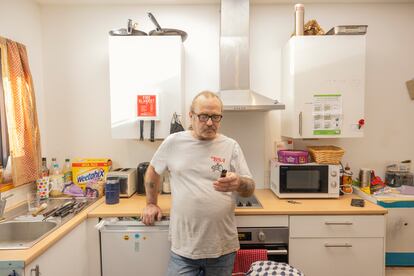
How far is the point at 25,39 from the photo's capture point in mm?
2188

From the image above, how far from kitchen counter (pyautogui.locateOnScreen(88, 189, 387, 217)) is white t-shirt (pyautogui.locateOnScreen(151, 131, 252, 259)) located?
1.10 feet

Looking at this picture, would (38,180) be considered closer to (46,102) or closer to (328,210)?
(46,102)

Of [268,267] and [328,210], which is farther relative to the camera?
[328,210]

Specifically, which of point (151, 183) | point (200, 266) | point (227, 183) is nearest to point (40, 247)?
point (151, 183)

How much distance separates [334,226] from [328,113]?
31.6 inches

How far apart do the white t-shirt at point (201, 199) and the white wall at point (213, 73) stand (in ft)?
3.01

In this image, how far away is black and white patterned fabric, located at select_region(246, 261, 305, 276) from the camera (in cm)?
156

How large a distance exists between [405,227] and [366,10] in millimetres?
1816

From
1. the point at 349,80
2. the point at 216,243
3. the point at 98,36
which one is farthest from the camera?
the point at 98,36

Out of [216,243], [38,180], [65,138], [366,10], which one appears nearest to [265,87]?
[366,10]

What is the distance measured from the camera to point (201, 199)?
58.6 inches

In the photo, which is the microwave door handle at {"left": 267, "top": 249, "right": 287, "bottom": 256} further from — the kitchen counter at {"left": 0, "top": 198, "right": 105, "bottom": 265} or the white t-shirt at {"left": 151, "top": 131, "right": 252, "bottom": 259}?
the kitchen counter at {"left": 0, "top": 198, "right": 105, "bottom": 265}

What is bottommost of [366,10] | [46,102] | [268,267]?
[268,267]

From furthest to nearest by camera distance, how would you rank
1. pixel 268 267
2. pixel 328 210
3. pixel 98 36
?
1. pixel 98 36
2. pixel 328 210
3. pixel 268 267
